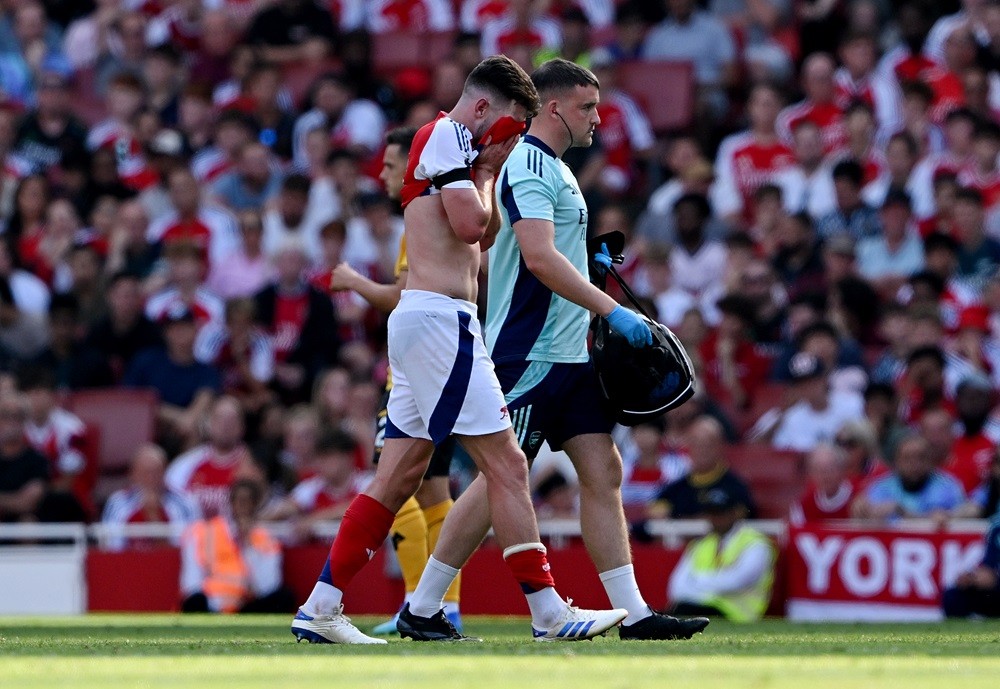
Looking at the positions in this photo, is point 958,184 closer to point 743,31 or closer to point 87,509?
point 743,31

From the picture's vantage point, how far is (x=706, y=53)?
1730 cm


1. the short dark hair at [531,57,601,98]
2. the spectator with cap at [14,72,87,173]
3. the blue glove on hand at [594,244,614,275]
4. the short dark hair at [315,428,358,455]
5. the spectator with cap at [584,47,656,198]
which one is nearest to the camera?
the short dark hair at [531,57,601,98]

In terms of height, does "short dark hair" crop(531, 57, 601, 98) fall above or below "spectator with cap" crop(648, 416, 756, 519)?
→ above

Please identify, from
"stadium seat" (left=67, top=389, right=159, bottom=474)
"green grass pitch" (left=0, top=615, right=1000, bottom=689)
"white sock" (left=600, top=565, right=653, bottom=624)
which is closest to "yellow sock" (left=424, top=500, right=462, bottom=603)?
"green grass pitch" (left=0, top=615, right=1000, bottom=689)

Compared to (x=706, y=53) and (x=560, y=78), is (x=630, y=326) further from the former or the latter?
(x=706, y=53)

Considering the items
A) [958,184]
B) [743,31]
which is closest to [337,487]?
[958,184]

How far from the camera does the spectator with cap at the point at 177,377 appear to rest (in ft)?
47.6

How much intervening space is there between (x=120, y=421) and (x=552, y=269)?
8.25 metres

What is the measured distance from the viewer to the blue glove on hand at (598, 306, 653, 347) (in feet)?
23.0

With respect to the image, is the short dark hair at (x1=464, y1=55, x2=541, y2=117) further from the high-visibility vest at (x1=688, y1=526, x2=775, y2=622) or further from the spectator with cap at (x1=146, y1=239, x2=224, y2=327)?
the spectator with cap at (x1=146, y1=239, x2=224, y2=327)

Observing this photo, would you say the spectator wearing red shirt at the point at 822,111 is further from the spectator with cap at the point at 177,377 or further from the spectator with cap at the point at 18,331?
the spectator with cap at the point at 18,331

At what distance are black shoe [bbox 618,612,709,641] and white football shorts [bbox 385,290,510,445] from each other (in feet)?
3.36

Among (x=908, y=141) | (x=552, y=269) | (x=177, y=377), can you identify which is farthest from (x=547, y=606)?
(x=908, y=141)

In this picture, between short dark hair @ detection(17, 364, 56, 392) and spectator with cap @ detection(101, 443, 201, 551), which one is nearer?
spectator with cap @ detection(101, 443, 201, 551)
